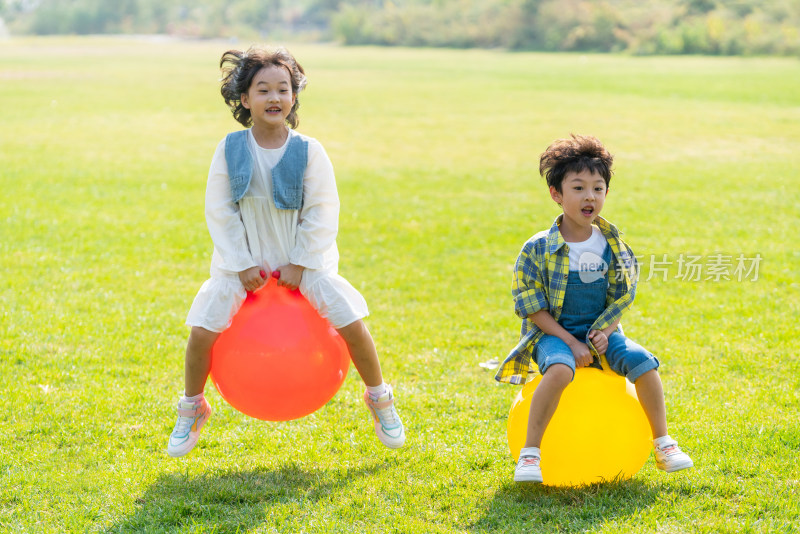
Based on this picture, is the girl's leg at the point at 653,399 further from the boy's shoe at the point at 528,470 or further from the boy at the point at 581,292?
the boy's shoe at the point at 528,470

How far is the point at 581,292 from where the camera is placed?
4.20 m

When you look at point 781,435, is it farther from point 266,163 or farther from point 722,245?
point 722,245

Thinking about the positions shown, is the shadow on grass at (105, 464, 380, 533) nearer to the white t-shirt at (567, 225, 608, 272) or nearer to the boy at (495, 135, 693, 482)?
the boy at (495, 135, 693, 482)

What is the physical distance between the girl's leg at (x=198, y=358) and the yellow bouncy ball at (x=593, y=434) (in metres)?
1.53

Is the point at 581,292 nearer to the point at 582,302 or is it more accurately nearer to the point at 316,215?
the point at 582,302

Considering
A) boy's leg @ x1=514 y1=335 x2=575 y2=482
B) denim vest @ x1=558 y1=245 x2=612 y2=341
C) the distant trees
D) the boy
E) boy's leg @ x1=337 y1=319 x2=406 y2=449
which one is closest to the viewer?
boy's leg @ x1=514 y1=335 x2=575 y2=482

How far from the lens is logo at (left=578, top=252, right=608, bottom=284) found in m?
4.19

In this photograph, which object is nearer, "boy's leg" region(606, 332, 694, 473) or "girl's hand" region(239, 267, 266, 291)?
"boy's leg" region(606, 332, 694, 473)

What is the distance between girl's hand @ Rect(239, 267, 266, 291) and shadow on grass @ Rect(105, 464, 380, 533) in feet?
3.00

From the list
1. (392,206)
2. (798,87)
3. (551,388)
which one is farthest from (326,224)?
(798,87)

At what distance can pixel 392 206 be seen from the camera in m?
11.3

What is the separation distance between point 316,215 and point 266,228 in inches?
10.5

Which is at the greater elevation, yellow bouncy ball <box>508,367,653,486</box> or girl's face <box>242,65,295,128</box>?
girl's face <box>242,65,295,128</box>

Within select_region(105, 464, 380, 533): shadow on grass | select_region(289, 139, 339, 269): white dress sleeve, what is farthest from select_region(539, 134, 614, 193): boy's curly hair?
select_region(105, 464, 380, 533): shadow on grass
